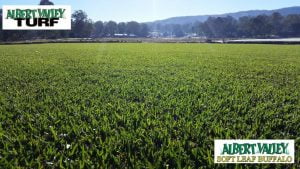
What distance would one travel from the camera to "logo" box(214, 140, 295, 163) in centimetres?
251

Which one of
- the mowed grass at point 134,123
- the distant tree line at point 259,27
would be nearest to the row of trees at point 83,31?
the distant tree line at point 259,27

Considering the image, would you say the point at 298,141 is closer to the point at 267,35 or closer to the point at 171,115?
the point at 171,115

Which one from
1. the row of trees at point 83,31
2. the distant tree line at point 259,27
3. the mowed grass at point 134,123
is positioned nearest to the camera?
the mowed grass at point 134,123

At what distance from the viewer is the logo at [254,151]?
2.51 meters

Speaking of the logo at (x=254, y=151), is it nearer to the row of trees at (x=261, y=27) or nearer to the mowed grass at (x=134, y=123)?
the mowed grass at (x=134, y=123)

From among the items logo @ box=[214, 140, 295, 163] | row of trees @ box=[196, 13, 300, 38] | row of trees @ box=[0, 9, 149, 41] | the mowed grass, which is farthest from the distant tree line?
logo @ box=[214, 140, 295, 163]

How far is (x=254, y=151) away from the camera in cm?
266

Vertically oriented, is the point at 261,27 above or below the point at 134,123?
above

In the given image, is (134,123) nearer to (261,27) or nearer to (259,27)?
(261,27)

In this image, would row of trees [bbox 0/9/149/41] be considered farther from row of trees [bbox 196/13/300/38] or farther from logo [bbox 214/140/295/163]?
logo [bbox 214/140/295/163]

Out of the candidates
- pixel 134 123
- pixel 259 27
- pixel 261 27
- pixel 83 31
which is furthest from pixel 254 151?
pixel 259 27

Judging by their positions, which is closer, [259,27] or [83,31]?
[83,31]

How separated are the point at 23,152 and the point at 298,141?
274cm

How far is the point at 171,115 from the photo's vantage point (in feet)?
12.0
